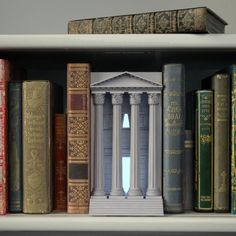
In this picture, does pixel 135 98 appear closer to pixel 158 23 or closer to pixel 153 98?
pixel 153 98

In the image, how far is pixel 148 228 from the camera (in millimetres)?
950

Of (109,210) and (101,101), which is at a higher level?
(101,101)

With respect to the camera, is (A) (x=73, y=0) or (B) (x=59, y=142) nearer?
(B) (x=59, y=142)

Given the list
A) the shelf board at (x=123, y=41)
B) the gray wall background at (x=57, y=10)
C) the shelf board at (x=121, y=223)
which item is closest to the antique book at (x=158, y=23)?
the shelf board at (x=123, y=41)

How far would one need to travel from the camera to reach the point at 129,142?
39.4 inches

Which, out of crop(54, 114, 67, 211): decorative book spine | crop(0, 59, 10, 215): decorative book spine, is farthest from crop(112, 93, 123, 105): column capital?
crop(0, 59, 10, 215): decorative book spine

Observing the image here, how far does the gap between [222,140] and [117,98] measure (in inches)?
8.6

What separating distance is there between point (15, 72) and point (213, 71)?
0.47 meters

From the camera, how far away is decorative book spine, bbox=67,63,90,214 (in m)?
0.98

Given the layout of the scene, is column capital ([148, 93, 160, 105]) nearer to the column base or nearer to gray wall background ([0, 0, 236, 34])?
the column base

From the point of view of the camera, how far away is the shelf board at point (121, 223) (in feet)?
3.10

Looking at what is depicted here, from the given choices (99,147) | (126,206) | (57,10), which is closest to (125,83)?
(99,147)

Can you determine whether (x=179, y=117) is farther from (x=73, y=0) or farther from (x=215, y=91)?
(x=73, y=0)

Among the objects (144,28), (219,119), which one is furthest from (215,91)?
(144,28)
